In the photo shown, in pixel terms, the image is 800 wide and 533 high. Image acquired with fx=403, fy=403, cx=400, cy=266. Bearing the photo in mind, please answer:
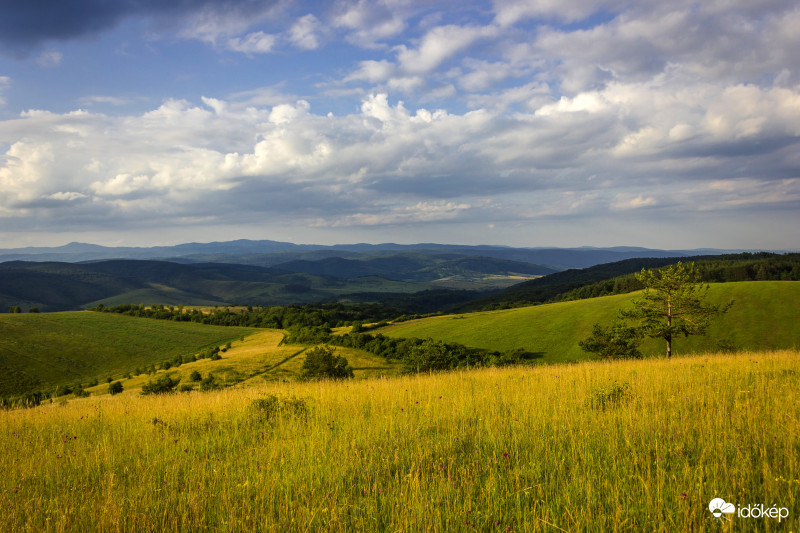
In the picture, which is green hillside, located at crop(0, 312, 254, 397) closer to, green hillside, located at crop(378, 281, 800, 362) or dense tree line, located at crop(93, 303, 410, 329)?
dense tree line, located at crop(93, 303, 410, 329)

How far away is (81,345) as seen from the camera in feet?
287

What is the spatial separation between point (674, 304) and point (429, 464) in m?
36.4

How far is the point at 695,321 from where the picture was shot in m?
32.7

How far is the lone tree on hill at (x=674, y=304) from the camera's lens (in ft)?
109

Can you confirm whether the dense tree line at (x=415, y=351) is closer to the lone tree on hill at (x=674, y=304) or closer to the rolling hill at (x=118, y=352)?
the rolling hill at (x=118, y=352)

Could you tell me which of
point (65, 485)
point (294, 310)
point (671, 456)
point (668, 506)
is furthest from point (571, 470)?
point (294, 310)

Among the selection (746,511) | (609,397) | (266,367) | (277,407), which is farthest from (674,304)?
(266,367)

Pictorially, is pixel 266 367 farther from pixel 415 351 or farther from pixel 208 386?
pixel 208 386

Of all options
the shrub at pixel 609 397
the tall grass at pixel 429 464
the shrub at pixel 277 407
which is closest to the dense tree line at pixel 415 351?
the shrub at pixel 277 407

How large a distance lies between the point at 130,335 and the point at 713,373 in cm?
11652

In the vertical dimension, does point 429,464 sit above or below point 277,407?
above

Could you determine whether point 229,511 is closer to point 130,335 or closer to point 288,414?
point 288,414

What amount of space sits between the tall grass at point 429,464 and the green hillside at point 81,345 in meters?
81.7

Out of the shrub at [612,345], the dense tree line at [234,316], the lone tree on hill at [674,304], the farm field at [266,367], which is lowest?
the dense tree line at [234,316]
